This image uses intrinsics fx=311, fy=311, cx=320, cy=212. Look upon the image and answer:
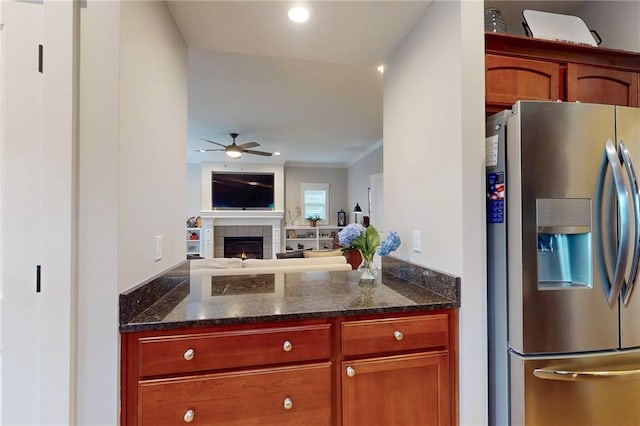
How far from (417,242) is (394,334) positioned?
59 centimetres

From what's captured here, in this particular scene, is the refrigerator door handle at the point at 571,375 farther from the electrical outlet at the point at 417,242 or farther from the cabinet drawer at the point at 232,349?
the cabinet drawer at the point at 232,349

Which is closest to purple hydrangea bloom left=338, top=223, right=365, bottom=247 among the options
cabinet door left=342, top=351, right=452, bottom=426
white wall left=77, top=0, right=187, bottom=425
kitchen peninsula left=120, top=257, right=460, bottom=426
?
kitchen peninsula left=120, top=257, right=460, bottom=426

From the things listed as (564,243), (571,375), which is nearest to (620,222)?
(564,243)

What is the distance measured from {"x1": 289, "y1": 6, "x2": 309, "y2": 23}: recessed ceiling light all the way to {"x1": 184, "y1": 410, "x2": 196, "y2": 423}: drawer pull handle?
191 centimetres

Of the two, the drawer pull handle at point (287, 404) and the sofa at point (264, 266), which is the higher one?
the sofa at point (264, 266)

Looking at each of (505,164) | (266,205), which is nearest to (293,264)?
(505,164)

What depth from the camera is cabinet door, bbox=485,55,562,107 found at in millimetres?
1531

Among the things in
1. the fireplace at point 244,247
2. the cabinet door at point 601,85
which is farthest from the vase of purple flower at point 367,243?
the fireplace at point 244,247

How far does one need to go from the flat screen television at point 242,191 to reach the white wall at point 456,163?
19.0ft

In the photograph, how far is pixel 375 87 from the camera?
3314 mm

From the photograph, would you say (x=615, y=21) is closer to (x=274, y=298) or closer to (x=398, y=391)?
(x=398, y=391)

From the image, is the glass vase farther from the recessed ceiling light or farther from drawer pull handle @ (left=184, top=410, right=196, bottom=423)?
the recessed ceiling light

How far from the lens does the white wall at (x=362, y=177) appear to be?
6071 millimetres

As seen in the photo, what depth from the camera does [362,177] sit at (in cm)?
686
